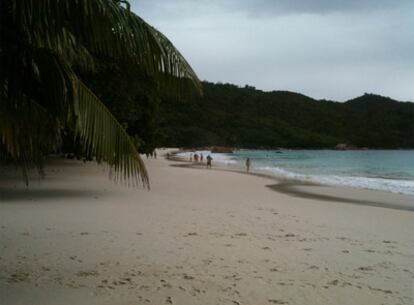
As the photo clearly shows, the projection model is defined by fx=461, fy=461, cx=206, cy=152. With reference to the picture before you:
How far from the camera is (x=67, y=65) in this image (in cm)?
426

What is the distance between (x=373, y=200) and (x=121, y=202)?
9275mm

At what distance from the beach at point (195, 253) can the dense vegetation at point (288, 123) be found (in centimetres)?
9845

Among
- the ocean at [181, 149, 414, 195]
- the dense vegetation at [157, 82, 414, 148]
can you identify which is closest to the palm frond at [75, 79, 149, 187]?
the ocean at [181, 149, 414, 195]

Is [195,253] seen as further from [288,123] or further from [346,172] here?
[288,123]

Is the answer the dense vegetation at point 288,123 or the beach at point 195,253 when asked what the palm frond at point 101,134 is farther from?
the dense vegetation at point 288,123

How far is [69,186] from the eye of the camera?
14.4 meters

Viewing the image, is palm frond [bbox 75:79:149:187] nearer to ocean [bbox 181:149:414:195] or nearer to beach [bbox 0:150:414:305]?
beach [bbox 0:150:414:305]

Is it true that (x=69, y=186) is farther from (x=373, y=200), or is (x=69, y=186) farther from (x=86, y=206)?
(x=373, y=200)

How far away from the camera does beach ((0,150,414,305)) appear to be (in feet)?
15.0

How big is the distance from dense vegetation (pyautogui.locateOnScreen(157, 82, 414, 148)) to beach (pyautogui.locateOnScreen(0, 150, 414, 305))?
98.4 meters

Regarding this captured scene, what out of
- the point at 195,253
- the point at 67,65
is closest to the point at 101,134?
the point at 67,65

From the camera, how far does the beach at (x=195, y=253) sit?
458 centimetres

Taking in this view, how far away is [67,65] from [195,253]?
3.16 meters

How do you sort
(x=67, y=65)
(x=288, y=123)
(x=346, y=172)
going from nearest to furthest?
(x=67, y=65) < (x=346, y=172) < (x=288, y=123)
